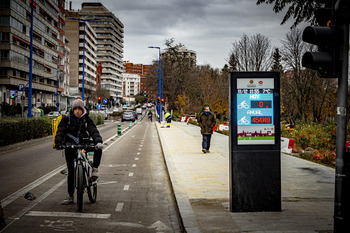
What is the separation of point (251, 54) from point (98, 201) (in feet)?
122

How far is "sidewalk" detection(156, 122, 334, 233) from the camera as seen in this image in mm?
5164

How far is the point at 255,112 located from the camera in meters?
6.00

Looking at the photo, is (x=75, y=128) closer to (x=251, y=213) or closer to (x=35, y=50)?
(x=251, y=213)

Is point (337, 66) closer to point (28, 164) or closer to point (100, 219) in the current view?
point (100, 219)

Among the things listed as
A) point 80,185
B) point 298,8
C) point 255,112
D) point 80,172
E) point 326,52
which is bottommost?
point 80,185

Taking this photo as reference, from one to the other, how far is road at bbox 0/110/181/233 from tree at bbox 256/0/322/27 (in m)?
4.79

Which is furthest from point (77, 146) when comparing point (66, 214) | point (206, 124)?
point (206, 124)

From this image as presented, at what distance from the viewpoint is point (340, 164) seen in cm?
388

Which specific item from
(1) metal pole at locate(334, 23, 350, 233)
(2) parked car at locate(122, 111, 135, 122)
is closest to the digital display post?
(1) metal pole at locate(334, 23, 350, 233)

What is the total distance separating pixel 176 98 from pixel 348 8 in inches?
2987

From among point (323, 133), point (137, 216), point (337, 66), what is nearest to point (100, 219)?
point (137, 216)

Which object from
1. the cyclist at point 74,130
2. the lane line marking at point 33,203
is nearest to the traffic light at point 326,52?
the cyclist at point 74,130

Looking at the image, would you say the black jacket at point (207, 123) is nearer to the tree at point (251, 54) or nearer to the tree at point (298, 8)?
the tree at point (298, 8)

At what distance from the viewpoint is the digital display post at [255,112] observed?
5.96m
